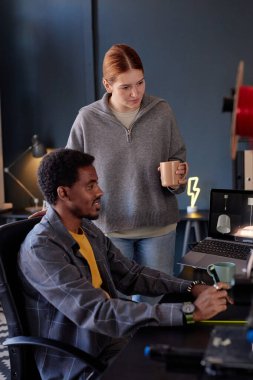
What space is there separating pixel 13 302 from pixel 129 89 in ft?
3.25

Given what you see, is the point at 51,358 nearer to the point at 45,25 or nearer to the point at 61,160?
the point at 61,160

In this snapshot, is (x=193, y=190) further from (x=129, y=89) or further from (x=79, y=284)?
(x=79, y=284)

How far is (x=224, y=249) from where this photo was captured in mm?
2010

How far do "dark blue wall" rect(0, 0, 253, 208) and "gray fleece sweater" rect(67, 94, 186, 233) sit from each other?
1.57 metres

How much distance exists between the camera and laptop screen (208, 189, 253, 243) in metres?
2.12

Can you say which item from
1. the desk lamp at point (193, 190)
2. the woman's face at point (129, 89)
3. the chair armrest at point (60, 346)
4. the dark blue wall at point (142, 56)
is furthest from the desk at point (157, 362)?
the dark blue wall at point (142, 56)

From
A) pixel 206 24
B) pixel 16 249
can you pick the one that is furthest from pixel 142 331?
pixel 206 24

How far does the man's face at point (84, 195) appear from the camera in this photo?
158 centimetres

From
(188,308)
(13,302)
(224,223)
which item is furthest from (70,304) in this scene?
(224,223)

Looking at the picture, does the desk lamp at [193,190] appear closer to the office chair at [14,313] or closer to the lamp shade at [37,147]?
the lamp shade at [37,147]

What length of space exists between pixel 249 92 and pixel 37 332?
3.05 ft

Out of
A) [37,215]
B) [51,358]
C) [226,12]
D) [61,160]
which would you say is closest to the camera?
[51,358]

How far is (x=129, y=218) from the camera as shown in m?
2.16

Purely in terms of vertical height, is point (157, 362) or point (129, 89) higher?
point (129, 89)
